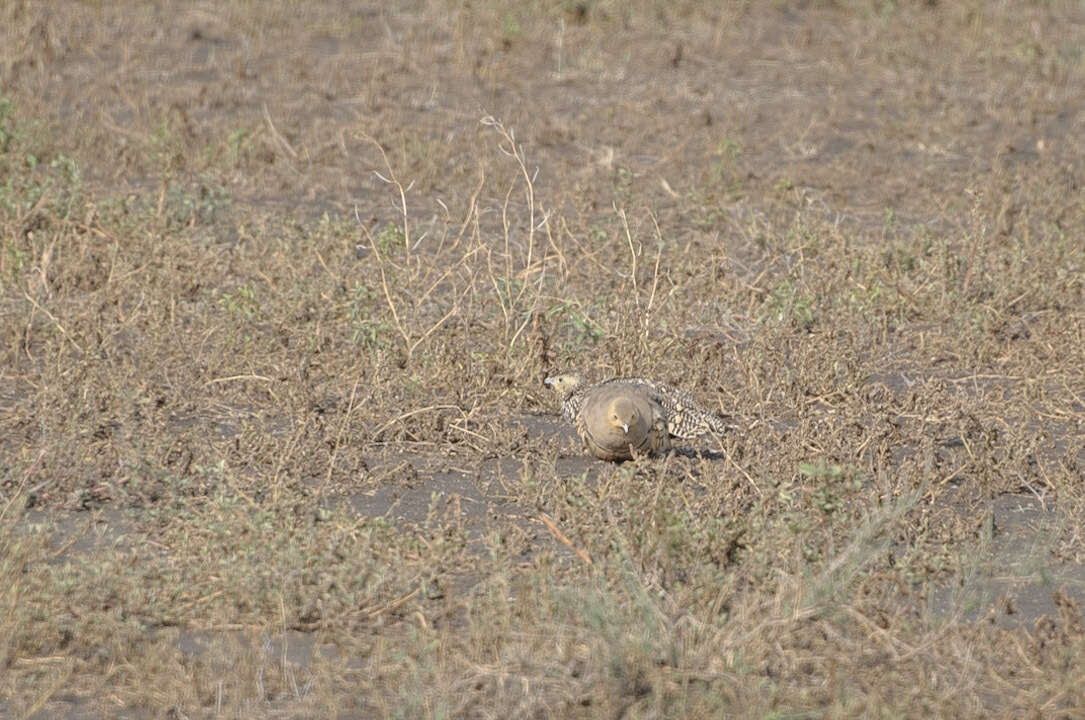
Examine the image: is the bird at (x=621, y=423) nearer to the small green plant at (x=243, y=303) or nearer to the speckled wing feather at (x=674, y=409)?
the speckled wing feather at (x=674, y=409)

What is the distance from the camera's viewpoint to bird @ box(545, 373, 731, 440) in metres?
6.55

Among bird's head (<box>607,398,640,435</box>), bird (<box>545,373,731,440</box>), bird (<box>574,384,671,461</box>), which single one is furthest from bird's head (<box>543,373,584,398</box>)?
bird's head (<box>607,398,640,435</box>)

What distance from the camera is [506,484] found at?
6.22 meters

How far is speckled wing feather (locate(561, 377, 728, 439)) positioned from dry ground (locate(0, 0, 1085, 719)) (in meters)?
0.13

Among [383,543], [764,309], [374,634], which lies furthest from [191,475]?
[764,309]

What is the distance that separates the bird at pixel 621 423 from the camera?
6.20m

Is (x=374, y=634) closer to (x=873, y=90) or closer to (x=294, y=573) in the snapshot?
(x=294, y=573)

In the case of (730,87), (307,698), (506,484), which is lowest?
(730,87)

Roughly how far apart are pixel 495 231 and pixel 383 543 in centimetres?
464

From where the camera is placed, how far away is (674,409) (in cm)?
659

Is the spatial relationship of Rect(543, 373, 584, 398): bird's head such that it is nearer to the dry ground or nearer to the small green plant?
the dry ground

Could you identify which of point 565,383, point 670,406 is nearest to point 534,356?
point 565,383

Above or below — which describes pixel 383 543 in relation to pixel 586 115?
above

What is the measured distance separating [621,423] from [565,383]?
2.80 ft
